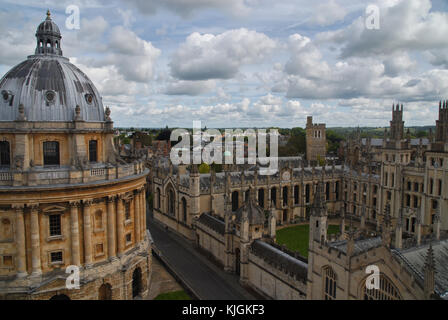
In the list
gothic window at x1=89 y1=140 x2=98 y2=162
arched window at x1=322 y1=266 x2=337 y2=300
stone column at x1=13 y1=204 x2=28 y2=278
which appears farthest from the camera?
gothic window at x1=89 y1=140 x2=98 y2=162

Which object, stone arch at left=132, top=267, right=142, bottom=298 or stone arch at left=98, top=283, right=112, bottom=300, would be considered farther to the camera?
stone arch at left=132, top=267, right=142, bottom=298

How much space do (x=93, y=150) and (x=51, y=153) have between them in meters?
3.34

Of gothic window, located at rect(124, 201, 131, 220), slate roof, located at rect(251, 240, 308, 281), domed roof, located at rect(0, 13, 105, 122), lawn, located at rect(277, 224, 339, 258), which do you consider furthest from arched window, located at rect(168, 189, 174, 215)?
domed roof, located at rect(0, 13, 105, 122)

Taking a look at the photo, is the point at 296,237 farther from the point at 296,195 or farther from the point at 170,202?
the point at 170,202

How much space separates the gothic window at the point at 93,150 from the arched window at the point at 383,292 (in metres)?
22.8

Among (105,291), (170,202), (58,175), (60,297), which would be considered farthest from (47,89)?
(170,202)

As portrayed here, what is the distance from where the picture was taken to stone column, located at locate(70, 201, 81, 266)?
986 inches

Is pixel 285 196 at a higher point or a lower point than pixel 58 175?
lower

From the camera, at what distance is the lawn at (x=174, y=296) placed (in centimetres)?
2888

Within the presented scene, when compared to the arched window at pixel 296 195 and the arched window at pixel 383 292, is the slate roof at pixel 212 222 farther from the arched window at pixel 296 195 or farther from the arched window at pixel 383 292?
the arched window at pixel 296 195

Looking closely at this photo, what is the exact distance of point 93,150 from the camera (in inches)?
1128

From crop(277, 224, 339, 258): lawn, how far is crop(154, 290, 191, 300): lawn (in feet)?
50.8

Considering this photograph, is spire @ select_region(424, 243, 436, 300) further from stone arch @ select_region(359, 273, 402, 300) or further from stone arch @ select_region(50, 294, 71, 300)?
stone arch @ select_region(50, 294, 71, 300)

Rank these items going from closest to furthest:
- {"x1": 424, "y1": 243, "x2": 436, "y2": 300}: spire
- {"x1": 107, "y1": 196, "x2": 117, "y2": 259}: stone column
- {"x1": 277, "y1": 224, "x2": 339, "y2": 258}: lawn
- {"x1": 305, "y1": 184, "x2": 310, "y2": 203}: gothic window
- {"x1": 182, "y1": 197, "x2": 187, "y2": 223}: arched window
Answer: {"x1": 424, "y1": 243, "x2": 436, "y2": 300}: spire
{"x1": 107, "y1": 196, "x2": 117, "y2": 259}: stone column
{"x1": 277, "y1": 224, "x2": 339, "y2": 258}: lawn
{"x1": 182, "y1": 197, "x2": 187, "y2": 223}: arched window
{"x1": 305, "y1": 184, "x2": 310, "y2": 203}: gothic window
